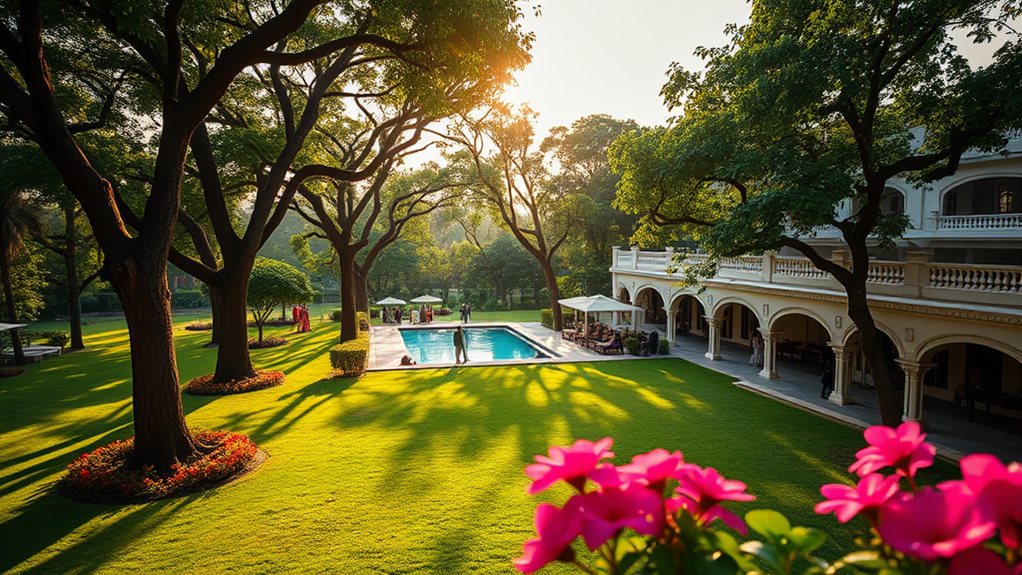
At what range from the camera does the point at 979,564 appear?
105cm

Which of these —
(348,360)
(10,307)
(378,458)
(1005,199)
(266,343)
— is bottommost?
(378,458)

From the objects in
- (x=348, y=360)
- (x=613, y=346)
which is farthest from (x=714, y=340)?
(x=348, y=360)

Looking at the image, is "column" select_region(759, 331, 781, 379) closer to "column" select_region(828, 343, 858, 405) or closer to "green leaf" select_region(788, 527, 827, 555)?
"column" select_region(828, 343, 858, 405)

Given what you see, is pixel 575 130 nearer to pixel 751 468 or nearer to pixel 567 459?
pixel 751 468

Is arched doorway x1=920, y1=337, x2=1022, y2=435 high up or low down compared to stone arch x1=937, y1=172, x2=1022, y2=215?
down

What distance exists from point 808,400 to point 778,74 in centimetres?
970

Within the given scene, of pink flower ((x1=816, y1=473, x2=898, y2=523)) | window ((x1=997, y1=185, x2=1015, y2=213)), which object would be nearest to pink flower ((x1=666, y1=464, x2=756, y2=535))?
pink flower ((x1=816, y1=473, x2=898, y2=523))

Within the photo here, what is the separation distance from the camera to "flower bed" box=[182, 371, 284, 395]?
16.4 meters

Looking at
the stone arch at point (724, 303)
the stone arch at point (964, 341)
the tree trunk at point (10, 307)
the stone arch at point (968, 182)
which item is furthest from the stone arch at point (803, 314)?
the tree trunk at point (10, 307)

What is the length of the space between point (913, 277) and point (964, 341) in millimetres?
1880

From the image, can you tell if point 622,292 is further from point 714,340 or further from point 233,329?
point 233,329

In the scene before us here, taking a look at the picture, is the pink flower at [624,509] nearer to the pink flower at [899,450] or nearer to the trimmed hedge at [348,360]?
the pink flower at [899,450]

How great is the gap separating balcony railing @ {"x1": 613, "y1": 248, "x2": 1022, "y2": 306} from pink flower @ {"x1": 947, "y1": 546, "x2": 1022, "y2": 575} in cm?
1214

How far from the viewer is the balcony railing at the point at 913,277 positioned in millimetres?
10898
